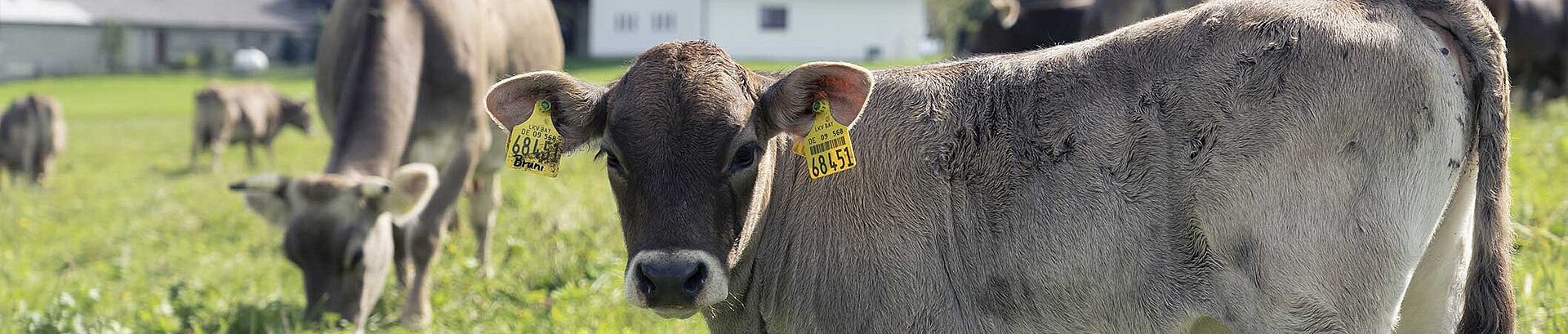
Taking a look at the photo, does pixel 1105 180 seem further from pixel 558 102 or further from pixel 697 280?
pixel 558 102

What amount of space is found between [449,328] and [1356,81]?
4897 millimetres

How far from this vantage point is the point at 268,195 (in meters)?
7.55

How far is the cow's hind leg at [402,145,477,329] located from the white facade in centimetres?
4649

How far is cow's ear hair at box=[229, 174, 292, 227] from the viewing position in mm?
7484

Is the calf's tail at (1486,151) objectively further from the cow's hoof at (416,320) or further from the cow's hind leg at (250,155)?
the cow's hind leg at (250,155)

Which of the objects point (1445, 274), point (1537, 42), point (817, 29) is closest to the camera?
point (1445, 274)

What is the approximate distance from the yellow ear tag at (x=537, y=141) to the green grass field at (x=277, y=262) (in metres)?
2.05

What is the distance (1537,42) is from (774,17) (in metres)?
42.4

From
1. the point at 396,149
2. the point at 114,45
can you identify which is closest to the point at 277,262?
the point at 396,149

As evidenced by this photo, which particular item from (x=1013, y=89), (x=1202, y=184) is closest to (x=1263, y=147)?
(x=1202, y=184)

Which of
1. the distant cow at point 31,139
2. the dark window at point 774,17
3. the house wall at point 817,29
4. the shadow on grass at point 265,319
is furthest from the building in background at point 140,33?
the shadow on grass at point 265,319

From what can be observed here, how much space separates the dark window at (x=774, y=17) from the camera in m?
56.8

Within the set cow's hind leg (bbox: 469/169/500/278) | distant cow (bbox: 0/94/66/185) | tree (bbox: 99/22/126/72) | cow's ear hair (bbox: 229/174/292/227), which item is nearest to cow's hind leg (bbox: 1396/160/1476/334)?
cow's ear hair (bbox: 229/174/292/227)

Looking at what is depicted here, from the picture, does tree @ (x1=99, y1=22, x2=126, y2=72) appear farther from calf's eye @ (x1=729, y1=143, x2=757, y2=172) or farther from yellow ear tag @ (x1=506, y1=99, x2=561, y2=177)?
calf's eye @ (x1=729, y1=143, x2=757, y2=172)
